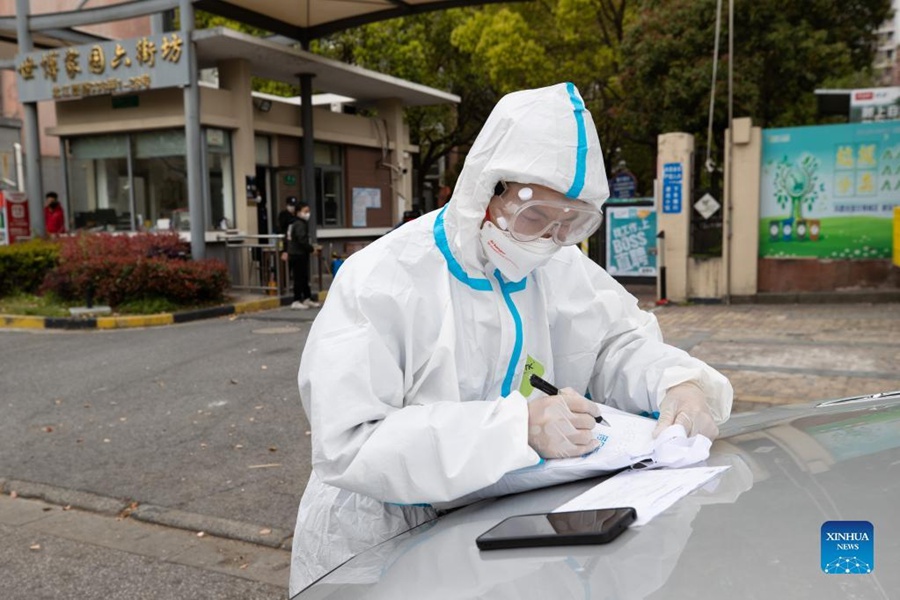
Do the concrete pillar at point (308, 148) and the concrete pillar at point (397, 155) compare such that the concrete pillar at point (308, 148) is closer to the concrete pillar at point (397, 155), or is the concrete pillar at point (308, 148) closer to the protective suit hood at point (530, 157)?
the concrete pillar at point (397, 155)

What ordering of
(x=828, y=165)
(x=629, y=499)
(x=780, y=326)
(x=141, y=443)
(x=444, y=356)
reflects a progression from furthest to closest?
(x=828, y=165)
(x=780, y=326)
(x=141, y=443)
(x=444, y=356)
(x=629, y=499)

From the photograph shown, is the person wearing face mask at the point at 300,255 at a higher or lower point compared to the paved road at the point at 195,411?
higher

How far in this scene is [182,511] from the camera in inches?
172

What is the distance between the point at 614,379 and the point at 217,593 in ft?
7.45

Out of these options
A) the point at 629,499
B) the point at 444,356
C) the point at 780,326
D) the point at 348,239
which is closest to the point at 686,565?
the point at 629,499

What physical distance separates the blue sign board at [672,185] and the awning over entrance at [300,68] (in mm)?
7630

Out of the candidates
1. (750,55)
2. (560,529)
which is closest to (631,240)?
(750,55)

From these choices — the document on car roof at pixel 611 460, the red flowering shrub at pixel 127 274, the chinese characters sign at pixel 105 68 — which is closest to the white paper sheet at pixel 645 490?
the document on car roof at pixel 611 460

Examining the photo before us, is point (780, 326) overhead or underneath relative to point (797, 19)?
underneath

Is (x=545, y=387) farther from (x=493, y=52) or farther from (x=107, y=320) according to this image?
(x=493, y=52)

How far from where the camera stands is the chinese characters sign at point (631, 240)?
13.2 metres

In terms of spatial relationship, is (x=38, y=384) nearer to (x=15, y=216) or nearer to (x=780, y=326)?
(x=780, y=326)

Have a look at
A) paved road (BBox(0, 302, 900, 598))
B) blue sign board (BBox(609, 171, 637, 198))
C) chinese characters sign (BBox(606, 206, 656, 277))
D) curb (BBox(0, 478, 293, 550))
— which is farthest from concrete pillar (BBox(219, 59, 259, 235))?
curb (BBox(0, 478, 293, 550))

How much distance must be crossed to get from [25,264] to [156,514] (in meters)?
11.3
